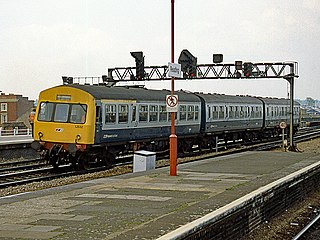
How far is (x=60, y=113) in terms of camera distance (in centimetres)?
2203

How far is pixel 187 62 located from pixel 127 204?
31.8 m

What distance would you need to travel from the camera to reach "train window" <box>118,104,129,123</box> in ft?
76.5

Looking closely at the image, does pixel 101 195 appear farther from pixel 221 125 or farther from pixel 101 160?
pixel 221 125

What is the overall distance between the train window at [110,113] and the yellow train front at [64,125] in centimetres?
100

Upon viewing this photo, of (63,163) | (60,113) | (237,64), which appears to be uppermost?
(237,64)

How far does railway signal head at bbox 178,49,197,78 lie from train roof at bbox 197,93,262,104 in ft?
14.5

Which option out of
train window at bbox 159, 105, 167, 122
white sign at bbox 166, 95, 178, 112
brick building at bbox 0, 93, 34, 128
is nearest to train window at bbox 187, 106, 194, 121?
train window at bbox 159, 105, 167, 122

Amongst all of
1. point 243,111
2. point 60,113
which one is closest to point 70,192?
point 60,113

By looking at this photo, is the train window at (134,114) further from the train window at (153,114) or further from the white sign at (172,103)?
the white sign at (172,103)

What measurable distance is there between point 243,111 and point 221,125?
4.17 meters

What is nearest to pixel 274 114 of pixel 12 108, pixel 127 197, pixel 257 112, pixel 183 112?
pixel 257 112

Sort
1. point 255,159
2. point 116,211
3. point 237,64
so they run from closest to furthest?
point 116,211
point 255,159
point 237,64

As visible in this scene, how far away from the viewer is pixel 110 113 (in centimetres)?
2255

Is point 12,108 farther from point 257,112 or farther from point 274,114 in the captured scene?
point 257,112
